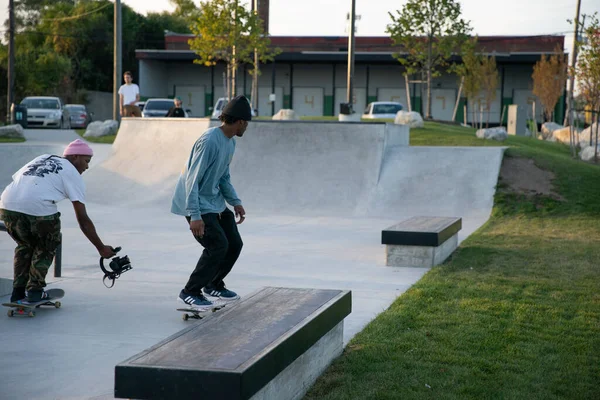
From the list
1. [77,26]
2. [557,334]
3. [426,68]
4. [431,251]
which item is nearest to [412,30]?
[426,68]

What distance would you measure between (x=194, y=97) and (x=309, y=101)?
26.9 feet

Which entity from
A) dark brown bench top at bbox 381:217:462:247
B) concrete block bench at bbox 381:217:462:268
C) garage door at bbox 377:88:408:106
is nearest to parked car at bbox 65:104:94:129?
garage door at bbox 377:88:408:106

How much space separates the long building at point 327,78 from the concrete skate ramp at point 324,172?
29977mm

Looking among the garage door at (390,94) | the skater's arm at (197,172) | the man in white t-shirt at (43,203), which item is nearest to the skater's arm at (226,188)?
the skater's arm at (197,172)

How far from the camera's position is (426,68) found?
104ft

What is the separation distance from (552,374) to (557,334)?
101 cm

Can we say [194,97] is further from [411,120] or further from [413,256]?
[413,256]

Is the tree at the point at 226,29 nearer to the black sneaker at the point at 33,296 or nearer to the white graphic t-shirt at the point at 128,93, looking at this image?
the white graphic t-shirt at the point at 128,93

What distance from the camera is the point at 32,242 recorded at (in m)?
5.86

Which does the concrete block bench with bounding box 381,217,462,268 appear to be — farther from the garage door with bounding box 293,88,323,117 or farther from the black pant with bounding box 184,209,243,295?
the garage door with bounding box 293,88,323,117

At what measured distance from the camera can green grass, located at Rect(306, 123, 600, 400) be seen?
4.40 metres

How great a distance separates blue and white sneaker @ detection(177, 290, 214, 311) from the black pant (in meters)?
0.04

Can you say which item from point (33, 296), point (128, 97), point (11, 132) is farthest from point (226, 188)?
point (11, 132)

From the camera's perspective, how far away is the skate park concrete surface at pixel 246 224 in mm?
5278
